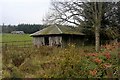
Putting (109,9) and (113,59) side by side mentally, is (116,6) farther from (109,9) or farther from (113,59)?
(113,59)

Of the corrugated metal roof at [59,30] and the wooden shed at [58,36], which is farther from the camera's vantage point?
the corrugated metal roof at [59,30]

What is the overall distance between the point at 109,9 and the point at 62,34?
19.8 ft

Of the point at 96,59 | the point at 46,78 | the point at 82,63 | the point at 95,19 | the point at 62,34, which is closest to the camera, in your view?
the point at 46,78

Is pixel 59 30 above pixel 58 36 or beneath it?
above

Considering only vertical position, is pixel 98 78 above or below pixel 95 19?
below

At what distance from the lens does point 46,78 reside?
8.62 meters

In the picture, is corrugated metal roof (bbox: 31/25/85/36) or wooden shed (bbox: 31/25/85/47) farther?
corrugated metal roof (bbox: 31/25/85/36)

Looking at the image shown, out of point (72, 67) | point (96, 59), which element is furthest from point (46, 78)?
point (96, 59)

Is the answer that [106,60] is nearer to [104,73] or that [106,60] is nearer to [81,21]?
[104,73]

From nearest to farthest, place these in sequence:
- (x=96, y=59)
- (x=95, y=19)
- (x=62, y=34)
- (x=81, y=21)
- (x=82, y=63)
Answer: (x=82, y=63), (x=96, y=59), (x=95, y=19), (x=81, y=21), (x=62, y=34)

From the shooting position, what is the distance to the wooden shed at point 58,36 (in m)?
31.6

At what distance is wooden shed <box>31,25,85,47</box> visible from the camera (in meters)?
31.6

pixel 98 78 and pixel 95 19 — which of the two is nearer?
pixel 98 78

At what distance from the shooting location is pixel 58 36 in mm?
31859
